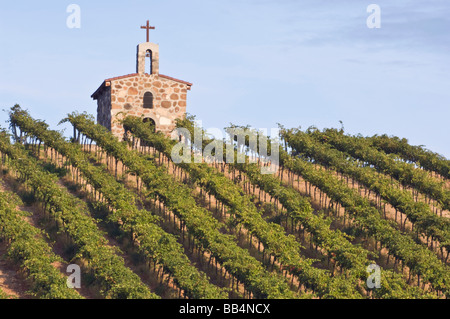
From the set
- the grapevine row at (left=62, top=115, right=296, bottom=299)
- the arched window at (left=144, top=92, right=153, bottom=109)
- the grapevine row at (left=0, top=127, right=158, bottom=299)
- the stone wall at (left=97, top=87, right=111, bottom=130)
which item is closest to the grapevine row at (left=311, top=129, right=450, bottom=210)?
the arched window at (left=144, top=92, right=153, bottom=109)

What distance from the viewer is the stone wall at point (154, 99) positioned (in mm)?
42250

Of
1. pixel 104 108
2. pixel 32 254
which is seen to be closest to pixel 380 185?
pixel 32 254

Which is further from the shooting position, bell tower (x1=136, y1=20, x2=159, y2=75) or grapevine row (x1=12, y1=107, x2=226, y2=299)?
bell tower (x1=136, y1=20, x2=159, y2=75)

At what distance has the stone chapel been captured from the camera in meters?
42.3

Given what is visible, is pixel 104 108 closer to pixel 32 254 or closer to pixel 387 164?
pixel 387 164

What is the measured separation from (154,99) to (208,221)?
16.0 metres

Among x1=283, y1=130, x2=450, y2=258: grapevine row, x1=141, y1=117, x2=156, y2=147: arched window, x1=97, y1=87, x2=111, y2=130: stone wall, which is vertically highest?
x1=97, y1=87, x2=111, y2=130: stone wall

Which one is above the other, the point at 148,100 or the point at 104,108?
the point at 148,100

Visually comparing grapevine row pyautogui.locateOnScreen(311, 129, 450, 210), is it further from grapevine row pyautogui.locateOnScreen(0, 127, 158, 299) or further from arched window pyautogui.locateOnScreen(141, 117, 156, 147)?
grapevine row pyautogui.locateOnScreen(0, 127, 158, 299)

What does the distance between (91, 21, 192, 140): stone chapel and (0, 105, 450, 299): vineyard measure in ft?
5.77

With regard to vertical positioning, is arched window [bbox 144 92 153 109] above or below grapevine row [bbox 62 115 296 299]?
above

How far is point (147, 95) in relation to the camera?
1686 inches

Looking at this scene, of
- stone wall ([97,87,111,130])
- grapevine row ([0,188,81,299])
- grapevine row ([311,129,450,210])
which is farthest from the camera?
stone wall ([97,87,111,130])

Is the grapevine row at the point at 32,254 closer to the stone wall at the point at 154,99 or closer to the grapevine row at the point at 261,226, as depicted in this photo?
the grapevine row at the point at 261,226
